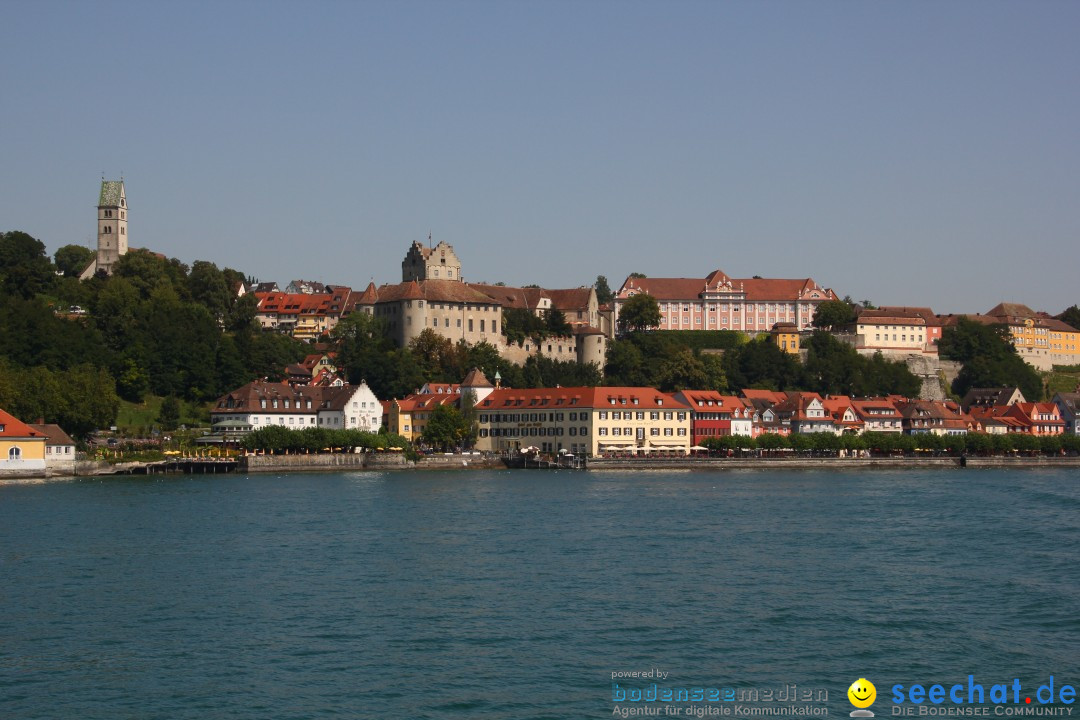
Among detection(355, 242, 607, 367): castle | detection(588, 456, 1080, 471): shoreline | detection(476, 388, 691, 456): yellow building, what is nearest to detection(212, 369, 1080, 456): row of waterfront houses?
detection(476, 388, 691, 456): yellow building

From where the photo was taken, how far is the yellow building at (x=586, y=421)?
252 feet

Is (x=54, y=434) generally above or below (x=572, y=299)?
below

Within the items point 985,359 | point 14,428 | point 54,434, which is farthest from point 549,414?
point 985,359

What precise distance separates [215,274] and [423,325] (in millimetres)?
15432

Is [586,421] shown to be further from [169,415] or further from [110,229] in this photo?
[110,229]

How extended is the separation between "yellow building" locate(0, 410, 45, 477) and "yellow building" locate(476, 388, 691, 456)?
27.4m

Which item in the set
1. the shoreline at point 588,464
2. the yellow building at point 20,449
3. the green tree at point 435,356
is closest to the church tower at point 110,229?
the green tree at point 435,356

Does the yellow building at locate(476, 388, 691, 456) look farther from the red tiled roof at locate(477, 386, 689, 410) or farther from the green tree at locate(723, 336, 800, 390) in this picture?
the green tree at locate(723, 336, 800, 390)

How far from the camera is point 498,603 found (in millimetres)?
26047

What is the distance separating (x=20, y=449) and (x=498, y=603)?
3998cm

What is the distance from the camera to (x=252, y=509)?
4478 cm

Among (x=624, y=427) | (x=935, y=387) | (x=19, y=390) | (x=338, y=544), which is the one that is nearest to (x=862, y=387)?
(x=935, y=387)

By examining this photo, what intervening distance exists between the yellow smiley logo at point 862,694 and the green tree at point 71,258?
106286mm

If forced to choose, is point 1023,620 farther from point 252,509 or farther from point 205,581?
point 252,509
